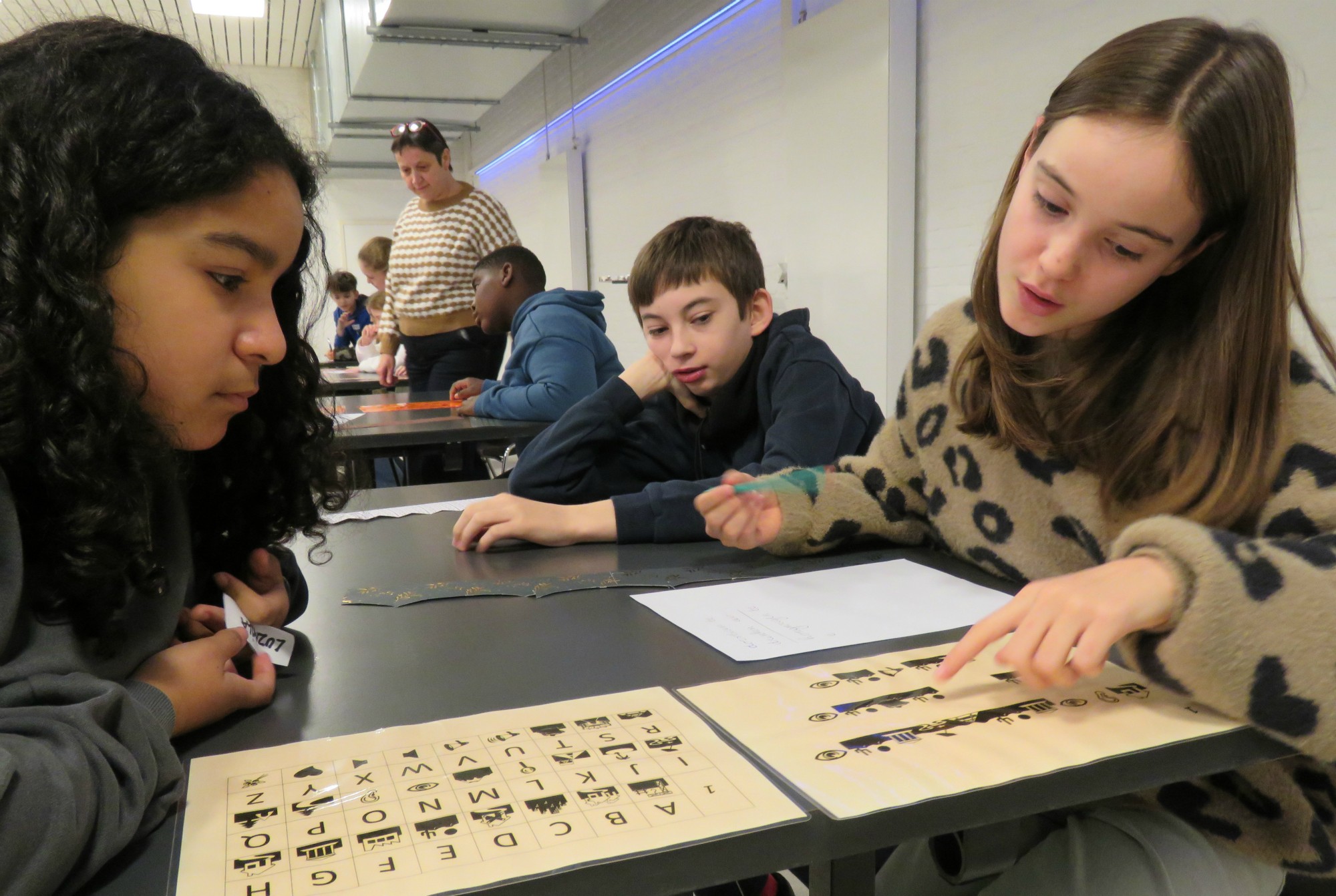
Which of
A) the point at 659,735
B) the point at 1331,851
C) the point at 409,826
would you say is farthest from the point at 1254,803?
the point at 409,826

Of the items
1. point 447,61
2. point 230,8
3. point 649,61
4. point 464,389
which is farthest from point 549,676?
point 230,8

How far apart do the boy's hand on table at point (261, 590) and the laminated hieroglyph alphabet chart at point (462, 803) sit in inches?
9.5

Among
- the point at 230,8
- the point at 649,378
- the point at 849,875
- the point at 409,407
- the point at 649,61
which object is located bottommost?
the point at 849,875

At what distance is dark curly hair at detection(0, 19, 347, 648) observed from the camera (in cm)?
53

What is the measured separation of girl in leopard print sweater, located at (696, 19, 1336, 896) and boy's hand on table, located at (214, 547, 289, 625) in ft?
1.74

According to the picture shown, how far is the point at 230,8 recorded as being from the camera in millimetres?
6070

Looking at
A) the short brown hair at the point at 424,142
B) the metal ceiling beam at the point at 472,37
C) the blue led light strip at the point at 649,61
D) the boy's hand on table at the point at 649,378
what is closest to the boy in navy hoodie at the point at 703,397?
the boy's hand on table at the point at 649,378

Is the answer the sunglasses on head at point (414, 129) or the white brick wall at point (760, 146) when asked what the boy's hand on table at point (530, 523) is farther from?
the sunglasses on head at point (414, 129)

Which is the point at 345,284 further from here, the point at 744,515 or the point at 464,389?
the point at 744,515

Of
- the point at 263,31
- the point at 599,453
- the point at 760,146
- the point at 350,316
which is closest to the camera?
the point at 599,453

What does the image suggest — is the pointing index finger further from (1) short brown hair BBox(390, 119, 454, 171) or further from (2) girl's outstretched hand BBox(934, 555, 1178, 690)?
(1) short brown hair BBox(390, 119, 454, 171)

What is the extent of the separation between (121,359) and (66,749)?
249 mm

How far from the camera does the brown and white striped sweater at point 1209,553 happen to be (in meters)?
0.55

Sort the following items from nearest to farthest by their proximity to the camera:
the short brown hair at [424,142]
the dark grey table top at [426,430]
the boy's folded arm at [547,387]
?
the dark grey table top at [426,430]
the boy's folded arm at [547,387]
the short brown hair at [424,142]
